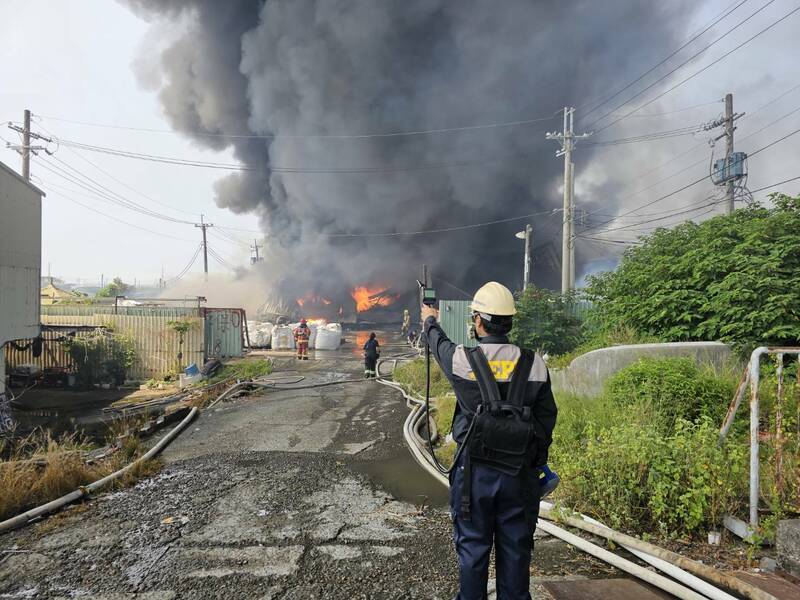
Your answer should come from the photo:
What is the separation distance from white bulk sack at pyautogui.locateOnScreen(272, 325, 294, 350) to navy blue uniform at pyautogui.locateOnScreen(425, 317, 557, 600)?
57.3ft

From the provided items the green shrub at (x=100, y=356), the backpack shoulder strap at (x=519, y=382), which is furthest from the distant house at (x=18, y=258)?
the backpack shoulder strap at (x=519, y=382)

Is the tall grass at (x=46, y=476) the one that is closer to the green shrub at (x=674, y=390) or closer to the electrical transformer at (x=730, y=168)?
the green shrub at (x=674, y=390)

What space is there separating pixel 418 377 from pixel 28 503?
759cm

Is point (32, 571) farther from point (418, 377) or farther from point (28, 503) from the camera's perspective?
point (418, 377)

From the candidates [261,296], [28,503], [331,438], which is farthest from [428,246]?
[28,503]

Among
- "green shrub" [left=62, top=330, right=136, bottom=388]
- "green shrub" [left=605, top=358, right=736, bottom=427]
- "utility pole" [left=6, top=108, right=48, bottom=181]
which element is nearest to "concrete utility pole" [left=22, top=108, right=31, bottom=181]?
"utility pole" [left=6, top=108, right=48, bottom=181]

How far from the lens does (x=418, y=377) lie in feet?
34.8

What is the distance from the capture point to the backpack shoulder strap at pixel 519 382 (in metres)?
2.23

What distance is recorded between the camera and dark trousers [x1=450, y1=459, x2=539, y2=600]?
7.21 feet

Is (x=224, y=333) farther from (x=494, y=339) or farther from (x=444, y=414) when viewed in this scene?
(x=494, y=339)

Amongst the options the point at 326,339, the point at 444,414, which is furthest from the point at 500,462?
the point at 326,339

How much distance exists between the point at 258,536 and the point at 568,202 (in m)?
17.4

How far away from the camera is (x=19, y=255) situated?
10.3 meters

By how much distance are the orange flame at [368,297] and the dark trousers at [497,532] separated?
31791 millimetres
